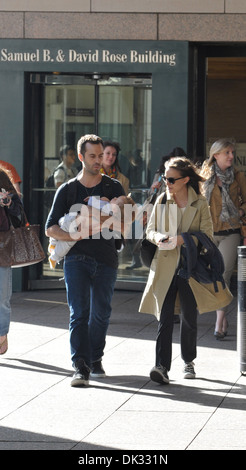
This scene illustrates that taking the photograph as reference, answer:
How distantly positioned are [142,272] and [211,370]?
18.3 ft

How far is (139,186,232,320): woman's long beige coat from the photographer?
7785mm

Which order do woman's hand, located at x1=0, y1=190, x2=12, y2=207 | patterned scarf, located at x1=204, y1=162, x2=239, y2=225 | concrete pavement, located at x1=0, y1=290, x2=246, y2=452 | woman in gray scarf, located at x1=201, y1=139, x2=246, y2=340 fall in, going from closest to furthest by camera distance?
1. concrete pavement, located at x1=0, y1=290, x2=246, y2=452
2. woman's hand, located at x1=0, y1=190, x2=12, y2=207
3. woman in gray scarf, located at x1=201, y1=139, x2=246, y2=340
4. patterned scarf, located at x1=204, y1=162, x2=239, y2=225

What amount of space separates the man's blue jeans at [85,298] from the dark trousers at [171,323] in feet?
1.65

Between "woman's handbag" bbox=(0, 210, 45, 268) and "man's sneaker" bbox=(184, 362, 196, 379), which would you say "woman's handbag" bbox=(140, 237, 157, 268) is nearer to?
"man's sneaker" bbox=(184, 362, 196, 379)

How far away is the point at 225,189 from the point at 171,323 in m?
2.62

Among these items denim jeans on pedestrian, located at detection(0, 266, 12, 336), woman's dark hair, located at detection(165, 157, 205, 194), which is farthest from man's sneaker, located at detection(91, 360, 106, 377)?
woman's dark hair, located at detection(165, 157, 205, 194)

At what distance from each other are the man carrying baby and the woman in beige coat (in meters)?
0.36

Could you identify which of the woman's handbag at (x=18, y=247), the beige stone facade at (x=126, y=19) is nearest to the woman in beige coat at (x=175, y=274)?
the woman's handbag at (x=18, y=247)

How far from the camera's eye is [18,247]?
8.78m

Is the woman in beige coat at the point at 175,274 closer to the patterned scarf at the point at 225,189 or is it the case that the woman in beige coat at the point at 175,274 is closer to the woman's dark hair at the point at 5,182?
the woman's dark hair at the point at 5,182

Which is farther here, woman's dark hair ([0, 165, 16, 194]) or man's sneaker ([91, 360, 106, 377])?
woman's dark hair ([0, 165, 16, 194])

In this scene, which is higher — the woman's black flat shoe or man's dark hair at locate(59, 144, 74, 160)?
man's dark hair at locate(59, 144, 74, 160)
